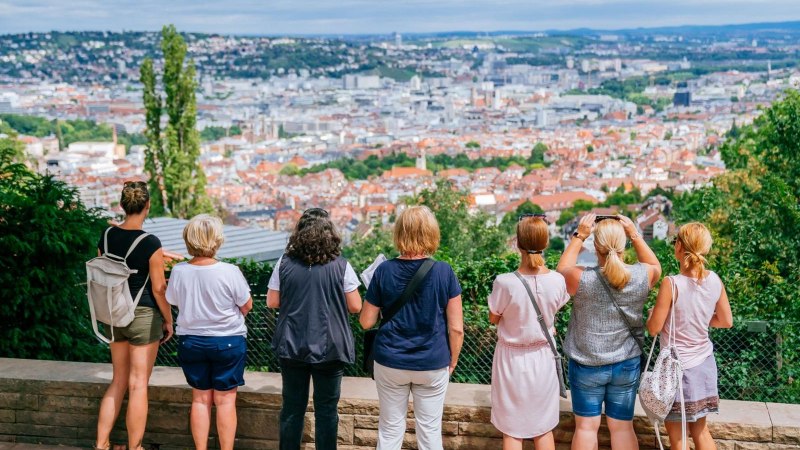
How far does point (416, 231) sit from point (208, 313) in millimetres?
817

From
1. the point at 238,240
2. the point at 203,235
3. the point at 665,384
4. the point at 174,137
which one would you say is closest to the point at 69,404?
the point at 203,235

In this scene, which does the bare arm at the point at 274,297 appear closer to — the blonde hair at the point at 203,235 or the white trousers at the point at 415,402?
the blonde hair at the point at 203,235

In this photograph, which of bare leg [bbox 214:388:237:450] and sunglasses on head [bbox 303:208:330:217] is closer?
sunglasses on head [bbox 303:208:330:217]

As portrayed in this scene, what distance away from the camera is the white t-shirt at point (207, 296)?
3.16 m

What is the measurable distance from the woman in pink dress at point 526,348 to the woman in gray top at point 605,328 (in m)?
0.09

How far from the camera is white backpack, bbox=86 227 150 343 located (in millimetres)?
3270

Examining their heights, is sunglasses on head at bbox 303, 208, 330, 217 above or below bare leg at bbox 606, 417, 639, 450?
above

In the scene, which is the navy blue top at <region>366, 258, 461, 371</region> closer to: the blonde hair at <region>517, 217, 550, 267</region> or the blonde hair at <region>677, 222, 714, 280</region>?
the blonde hair at <region>517, 217, 550, 267</region>

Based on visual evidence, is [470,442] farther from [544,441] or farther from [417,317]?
[417,317]

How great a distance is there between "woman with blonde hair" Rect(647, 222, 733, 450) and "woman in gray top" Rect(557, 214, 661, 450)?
0.08m

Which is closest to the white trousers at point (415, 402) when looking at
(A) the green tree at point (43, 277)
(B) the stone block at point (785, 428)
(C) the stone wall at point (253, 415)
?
(C) the stone wall at point (253, 415)

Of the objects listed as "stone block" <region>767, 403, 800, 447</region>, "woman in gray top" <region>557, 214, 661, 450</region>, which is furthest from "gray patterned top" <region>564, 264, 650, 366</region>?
"stone block" <region>767, 403, 800, 447</region>

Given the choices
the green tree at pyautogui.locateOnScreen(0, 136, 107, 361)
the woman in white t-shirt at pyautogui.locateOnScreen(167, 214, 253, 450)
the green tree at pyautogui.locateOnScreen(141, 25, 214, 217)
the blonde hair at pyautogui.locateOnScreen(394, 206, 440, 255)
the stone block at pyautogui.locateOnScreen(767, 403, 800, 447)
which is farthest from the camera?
the green tree at pyautogui.locateOnScreen(141, 25, 214, 217)

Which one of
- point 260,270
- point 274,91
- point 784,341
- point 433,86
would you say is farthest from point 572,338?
point 433,86
